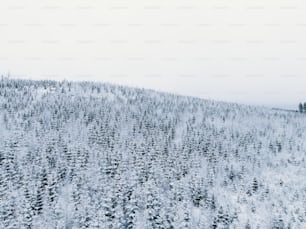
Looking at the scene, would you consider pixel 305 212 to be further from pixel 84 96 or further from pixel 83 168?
pixel 84 96

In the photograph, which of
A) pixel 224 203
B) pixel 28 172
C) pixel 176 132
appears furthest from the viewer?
pixel 176 132

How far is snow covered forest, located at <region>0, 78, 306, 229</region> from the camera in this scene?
62688mm

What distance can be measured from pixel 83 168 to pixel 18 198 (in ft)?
83.1

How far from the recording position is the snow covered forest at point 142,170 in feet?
206

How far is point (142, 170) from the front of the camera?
79.2 m

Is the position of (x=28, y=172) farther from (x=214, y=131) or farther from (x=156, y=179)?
(x=214, y=131)

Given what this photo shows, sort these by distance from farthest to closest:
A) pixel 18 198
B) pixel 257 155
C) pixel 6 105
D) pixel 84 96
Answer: pixel 84 96 → pixel 6 105 → pixel 257 155 → pixel 18 198

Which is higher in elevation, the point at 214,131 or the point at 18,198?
the point at 18,198

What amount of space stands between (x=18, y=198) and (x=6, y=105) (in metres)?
98.4

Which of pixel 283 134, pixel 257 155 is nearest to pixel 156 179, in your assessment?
pixel 257 155

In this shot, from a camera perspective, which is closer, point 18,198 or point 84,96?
point 18,198

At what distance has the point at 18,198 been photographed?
199 ft

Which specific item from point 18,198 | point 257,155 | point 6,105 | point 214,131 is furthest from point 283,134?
point 18,198

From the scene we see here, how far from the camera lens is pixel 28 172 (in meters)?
75.6
